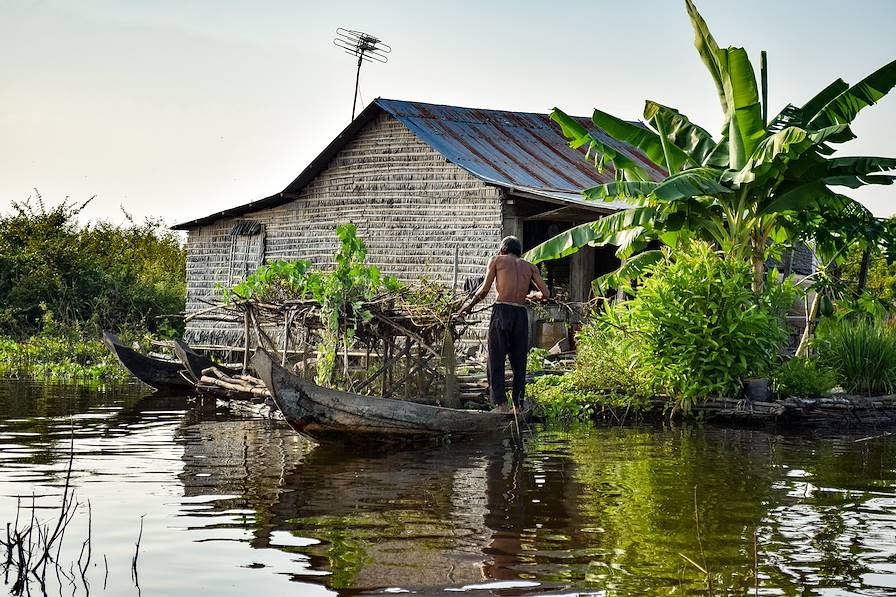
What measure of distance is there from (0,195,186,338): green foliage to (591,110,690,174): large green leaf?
1666cm

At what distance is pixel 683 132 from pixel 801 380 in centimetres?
396

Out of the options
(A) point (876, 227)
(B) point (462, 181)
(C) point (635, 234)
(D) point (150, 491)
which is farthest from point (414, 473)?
(B) point (462, 181)

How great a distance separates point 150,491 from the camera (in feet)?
25.9

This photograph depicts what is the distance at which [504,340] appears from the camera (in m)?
10.4

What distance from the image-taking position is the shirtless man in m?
10.3

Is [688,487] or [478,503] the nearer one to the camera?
[478,503]

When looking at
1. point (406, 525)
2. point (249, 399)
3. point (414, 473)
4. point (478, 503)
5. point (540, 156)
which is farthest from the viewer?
point (540, 156)

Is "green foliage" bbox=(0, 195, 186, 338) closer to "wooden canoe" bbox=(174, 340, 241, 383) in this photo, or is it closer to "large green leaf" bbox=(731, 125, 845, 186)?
"wooden canoe" bbox=(174, 340, 241, 383)

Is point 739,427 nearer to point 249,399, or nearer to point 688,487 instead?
point 688,487

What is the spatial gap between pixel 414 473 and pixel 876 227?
8627 millimetres

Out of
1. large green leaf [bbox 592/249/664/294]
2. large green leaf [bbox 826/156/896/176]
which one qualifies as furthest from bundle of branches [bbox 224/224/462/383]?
large green leaf [bbox 826/156/896/176]

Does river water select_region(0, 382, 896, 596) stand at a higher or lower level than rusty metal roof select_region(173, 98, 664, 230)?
lower

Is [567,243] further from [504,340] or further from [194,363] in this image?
[194,363]

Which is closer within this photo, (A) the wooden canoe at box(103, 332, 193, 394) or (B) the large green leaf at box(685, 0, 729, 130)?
(B) the large green leaf at box(685, 0, 729, 130)
